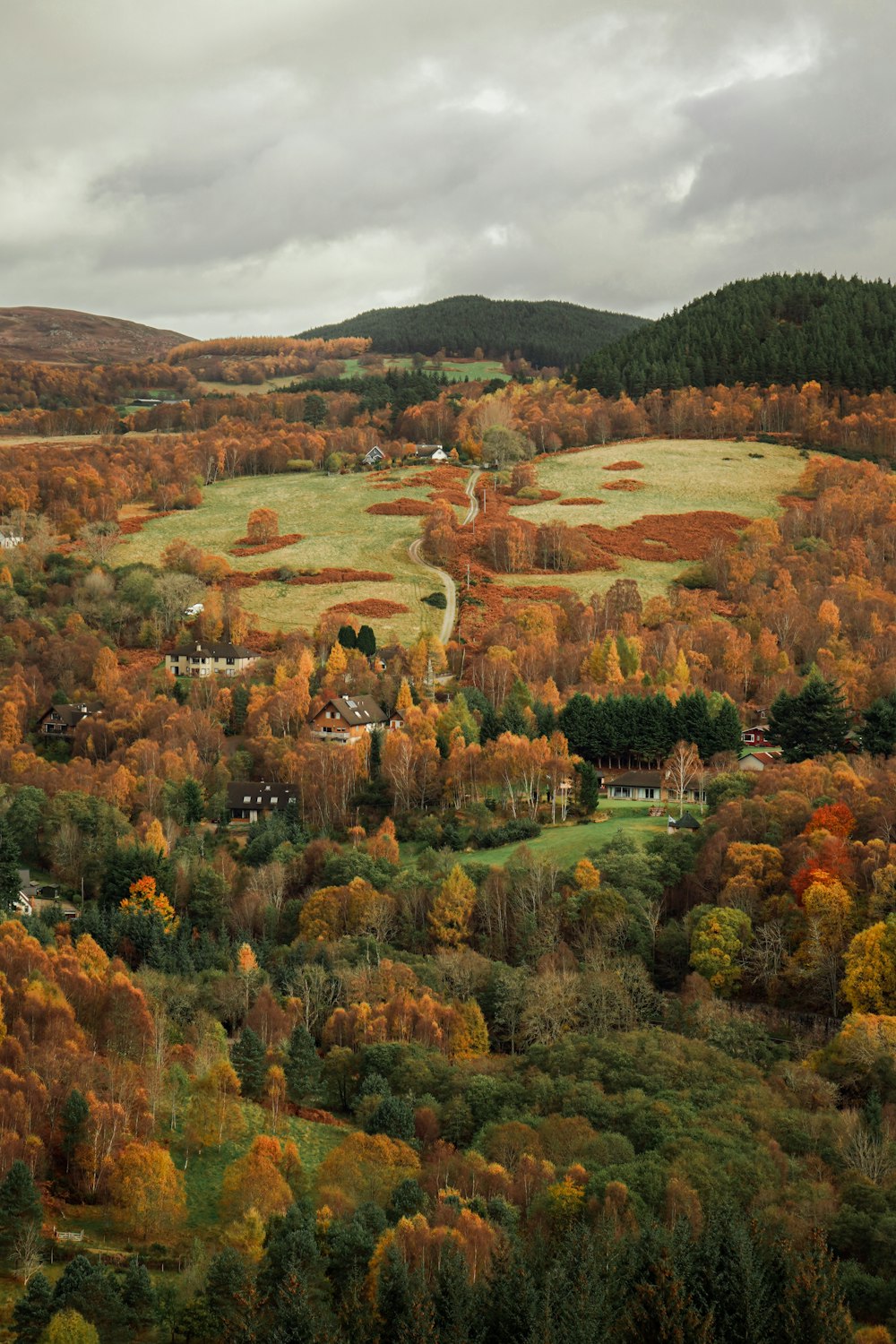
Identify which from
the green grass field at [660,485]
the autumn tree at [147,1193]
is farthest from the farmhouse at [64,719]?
the autumn tree at [147,1193]

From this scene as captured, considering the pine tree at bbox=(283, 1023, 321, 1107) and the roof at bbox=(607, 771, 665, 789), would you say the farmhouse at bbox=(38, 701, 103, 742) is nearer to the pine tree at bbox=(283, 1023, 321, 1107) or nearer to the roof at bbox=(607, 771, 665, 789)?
the roof at bbox=(607, 771, 665, 789)

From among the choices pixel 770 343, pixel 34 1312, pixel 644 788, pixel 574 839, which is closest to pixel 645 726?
pixel 644 788

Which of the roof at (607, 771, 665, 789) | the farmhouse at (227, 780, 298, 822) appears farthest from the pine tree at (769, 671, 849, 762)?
the farmhouse at (227, 780, 298, 822)

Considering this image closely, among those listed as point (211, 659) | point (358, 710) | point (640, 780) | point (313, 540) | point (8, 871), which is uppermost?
point (313, 540)

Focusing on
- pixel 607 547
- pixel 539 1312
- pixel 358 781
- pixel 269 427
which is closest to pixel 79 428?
pixel 269 427

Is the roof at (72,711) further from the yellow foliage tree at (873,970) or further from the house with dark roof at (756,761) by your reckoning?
the yellow foliage tree at (873,970)

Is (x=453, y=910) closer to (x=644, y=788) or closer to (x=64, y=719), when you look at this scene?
(x=644, y=788)
